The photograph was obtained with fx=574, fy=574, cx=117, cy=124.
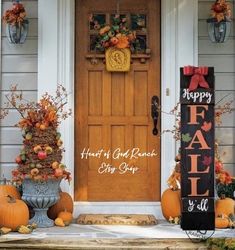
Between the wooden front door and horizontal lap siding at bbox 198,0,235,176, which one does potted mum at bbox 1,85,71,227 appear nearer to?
the wooden front door

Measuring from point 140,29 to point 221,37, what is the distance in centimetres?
80

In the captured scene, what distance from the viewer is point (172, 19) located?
5.59 meters

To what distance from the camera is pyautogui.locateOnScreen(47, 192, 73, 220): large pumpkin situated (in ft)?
17.4

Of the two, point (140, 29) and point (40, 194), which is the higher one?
point (140, 29)

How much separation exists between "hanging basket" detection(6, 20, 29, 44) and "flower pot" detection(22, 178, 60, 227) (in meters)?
1.37

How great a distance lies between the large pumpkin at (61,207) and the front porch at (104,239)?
453 millimetres

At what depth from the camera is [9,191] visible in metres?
5.19

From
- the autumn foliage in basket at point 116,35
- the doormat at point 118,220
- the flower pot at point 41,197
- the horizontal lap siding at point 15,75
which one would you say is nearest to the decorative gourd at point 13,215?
the flower pot at point 41,197

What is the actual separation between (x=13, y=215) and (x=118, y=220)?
97cm

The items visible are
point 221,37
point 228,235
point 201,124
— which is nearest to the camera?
point 201,124

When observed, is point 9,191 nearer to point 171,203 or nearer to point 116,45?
point 171,203

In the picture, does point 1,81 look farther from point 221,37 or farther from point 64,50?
point 221,37

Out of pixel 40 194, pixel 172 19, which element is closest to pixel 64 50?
pixel 172 19

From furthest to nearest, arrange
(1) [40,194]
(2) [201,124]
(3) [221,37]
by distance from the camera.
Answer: (3) [221,37], (1) [40,194], (2) [201,124]
